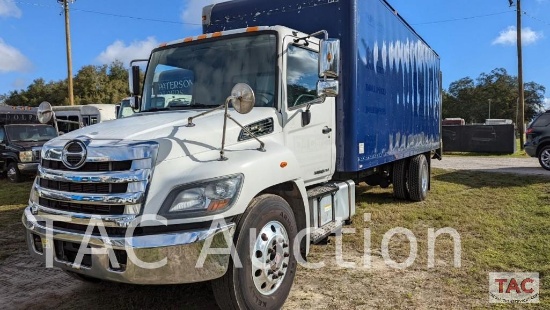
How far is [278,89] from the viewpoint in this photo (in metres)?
4.07

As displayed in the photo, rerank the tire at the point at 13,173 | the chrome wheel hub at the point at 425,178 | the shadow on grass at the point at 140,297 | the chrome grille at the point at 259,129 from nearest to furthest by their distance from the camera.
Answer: the chrome grille at the point at 259,129 → the shadow on grass at the point at 140,297 → the chrome wheel hub at the point at 425,178 → the tire at the point at 13,173

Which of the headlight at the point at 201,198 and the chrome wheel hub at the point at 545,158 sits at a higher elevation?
the headlight at the point at 201,198

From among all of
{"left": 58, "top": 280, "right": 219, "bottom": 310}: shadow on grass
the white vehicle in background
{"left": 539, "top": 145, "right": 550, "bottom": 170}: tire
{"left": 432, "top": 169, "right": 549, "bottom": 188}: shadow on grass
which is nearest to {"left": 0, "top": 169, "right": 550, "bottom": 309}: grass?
{"left": 58, "top": 280, "right": 219, "bottom": 310}: shadow on grass

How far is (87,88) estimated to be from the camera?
46062 mm

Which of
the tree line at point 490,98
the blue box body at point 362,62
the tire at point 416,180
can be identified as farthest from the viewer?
the tree line at point 490,98

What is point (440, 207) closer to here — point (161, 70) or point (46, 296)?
point (161, 70)

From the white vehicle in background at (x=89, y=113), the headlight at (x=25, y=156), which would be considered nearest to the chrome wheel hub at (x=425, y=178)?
the headlight at (x=25, y=156)

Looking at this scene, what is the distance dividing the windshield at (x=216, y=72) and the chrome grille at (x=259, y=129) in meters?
0.24

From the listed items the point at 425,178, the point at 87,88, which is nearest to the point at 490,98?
the point at 87,88

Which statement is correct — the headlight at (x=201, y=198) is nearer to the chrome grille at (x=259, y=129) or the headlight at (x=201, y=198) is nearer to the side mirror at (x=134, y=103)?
the chrome grille at (x=259, y=129)

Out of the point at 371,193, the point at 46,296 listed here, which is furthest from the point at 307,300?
the point at 371,193

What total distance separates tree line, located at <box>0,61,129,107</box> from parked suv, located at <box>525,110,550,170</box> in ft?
127

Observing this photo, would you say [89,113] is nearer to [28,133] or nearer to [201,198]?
[28,133]

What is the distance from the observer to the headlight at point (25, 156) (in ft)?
43.8
